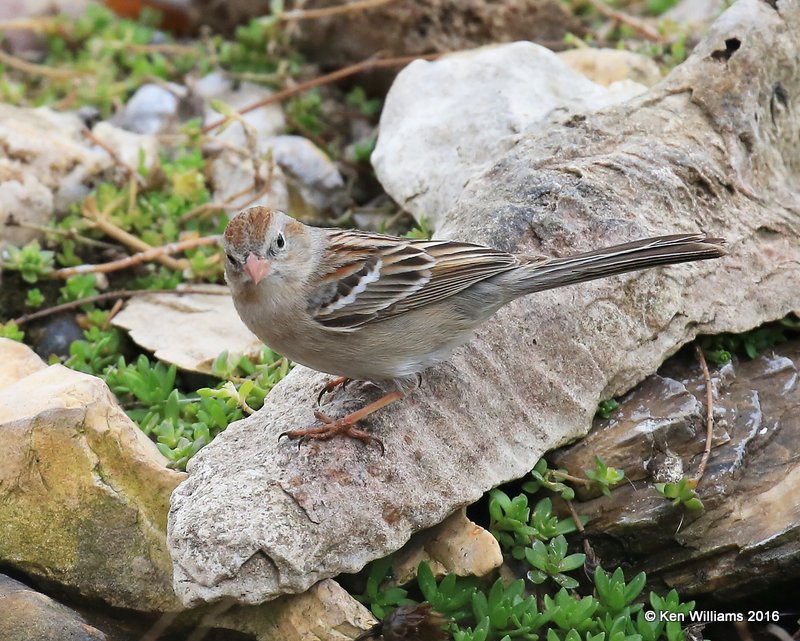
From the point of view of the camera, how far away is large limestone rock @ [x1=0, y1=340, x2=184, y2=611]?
4211mm

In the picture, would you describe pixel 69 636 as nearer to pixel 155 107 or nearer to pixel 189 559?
pixel 189 559

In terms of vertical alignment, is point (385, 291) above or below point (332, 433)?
above

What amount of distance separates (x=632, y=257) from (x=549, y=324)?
62 cm

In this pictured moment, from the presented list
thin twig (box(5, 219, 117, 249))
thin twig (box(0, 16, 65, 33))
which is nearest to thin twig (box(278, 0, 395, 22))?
thin twig (box(0, 16, 65, 33))

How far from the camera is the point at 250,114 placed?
305 inches

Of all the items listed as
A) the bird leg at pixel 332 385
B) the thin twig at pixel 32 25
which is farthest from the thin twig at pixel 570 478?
the thin twig at pixel 32 25

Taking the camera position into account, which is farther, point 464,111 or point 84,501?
point 464,111

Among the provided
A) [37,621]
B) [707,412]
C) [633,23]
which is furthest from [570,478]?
[633,23]

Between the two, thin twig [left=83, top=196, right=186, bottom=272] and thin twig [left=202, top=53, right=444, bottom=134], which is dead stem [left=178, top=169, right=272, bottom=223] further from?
thin twig [left=202, top=53, right=444, bottom=134]

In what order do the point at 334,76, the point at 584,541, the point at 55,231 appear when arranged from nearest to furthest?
the point at 584,541
the point at 55,231
the point at 334,76

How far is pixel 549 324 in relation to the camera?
4.85 metres

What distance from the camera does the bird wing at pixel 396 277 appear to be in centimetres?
459

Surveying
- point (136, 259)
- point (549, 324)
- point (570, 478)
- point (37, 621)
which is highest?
point (549, 324)

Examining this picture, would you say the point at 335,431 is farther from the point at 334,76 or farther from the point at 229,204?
the point at 334,76
